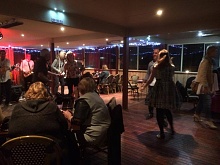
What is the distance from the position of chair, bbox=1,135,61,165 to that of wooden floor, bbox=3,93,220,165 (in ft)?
4.22

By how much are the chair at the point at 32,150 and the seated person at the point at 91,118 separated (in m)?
0.62

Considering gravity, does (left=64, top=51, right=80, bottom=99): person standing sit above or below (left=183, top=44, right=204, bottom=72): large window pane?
below

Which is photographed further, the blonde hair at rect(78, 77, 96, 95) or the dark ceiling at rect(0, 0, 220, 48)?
the dark ceiling at rect(0, 0, 220, 48)

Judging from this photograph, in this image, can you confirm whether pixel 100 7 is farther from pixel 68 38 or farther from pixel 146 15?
pixel 68 38

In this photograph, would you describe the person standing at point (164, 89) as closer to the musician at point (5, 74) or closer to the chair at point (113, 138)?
the chair at point (113, 138)

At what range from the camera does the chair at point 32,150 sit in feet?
4.06

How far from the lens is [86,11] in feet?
11.7

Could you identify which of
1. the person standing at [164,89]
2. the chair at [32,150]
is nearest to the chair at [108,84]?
the person standing at [164,89]

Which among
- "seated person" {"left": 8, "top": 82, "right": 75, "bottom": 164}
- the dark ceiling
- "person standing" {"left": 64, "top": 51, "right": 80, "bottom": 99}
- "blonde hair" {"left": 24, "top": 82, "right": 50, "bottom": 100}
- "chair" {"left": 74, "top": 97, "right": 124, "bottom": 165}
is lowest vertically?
"chair" {"left": 74, "top": 97, "right": 124, "bottom": 165}

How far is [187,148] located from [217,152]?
401mm

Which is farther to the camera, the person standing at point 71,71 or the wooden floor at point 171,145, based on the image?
the person standing at point 71,71

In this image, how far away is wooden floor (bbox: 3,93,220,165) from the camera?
2.56 m

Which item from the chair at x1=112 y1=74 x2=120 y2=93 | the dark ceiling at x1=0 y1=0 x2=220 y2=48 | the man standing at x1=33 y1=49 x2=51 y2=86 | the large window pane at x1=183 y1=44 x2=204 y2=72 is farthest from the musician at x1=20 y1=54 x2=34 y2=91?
the large window pane at x1=183 y1=44 x2=204 y2=72

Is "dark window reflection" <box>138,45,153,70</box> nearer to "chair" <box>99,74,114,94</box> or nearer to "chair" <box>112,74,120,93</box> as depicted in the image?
"chair" <box>112,74,120,93</box>
